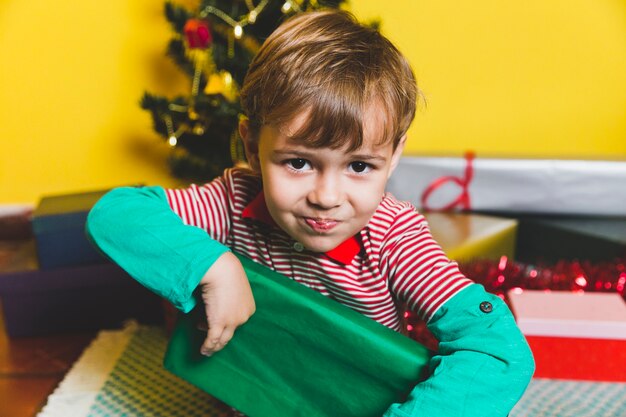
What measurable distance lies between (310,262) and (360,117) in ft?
0.68

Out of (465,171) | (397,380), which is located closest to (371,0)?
(465,171)

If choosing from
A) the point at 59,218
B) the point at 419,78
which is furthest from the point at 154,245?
the point at 419,78

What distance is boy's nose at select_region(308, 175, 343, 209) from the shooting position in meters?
0.60

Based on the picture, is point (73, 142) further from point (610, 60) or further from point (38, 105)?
point (610, 60)

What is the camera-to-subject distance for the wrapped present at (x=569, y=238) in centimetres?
118

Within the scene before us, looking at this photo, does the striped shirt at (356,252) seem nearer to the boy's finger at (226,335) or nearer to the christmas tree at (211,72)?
the boy's finger at (226,335)

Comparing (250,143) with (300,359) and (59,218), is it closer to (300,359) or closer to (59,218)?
(300,359)

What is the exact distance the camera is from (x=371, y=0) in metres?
1.53

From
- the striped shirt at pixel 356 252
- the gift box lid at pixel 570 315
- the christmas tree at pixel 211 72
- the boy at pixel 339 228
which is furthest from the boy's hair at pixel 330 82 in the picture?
the christmas tree at pixel 211 72

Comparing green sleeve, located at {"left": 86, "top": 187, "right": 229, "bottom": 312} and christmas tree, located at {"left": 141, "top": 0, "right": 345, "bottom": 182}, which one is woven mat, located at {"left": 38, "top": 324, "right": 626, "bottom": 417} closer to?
green sleeve, located at {"left": 86, "top": 187, "right": 229, "bottom": 312}

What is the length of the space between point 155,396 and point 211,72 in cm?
75

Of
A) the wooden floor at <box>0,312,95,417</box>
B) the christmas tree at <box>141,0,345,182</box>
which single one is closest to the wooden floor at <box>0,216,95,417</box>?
the wooden floor at <box>0,312,95,417</box>

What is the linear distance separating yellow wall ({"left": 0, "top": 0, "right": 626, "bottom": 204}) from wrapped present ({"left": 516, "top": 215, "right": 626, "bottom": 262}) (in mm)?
356

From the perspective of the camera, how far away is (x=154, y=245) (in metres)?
0.65
